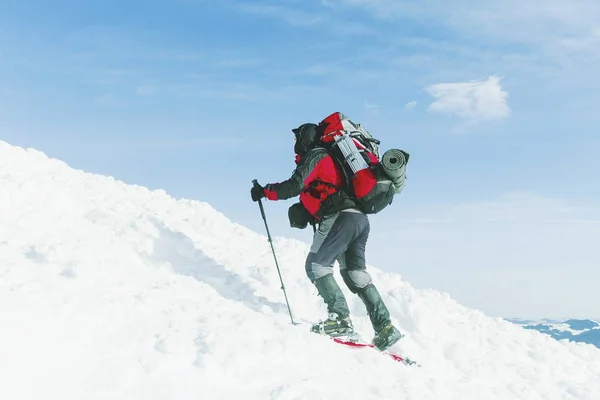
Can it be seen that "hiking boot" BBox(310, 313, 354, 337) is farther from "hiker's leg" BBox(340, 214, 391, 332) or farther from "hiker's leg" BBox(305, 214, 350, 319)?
"hiker's leg" BBox(340, 214, 391, 332)

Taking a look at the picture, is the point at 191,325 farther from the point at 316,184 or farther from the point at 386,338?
the point at 386,338

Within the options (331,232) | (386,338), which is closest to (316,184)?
(331,232)

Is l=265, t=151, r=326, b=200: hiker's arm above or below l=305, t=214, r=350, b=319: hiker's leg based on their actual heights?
above

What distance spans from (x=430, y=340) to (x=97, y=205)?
6.88 metres

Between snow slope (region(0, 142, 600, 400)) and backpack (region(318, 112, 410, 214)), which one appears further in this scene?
backpack (region(318, 112, 410, 214))

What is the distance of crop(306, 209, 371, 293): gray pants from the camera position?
811 cm

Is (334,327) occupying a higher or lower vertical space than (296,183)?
lower

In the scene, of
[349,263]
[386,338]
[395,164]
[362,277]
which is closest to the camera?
[395,164]

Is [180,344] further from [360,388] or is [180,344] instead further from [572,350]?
[572,350]

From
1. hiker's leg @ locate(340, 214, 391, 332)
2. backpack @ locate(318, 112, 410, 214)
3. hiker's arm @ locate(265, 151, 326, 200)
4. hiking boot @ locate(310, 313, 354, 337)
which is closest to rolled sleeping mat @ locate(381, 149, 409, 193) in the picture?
backpack @ locate(318, 112, 410, 214)

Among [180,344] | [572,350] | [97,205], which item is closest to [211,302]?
[180,344]

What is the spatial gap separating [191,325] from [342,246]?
240 centimetres

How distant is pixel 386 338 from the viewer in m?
8.09

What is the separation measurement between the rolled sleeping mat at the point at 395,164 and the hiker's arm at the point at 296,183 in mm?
860
